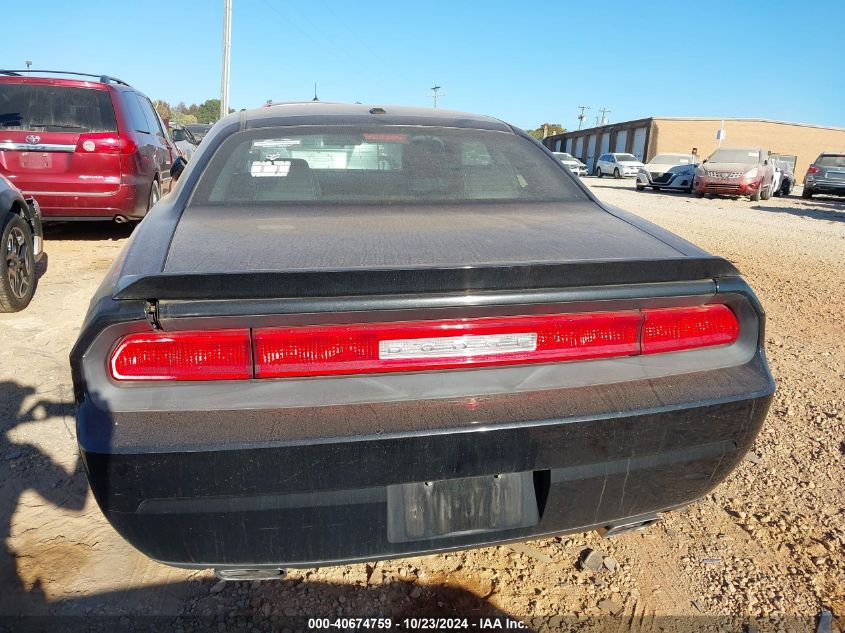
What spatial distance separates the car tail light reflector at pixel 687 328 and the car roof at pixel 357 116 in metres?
1.57

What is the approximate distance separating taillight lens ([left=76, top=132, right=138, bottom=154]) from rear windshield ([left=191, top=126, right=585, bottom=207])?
4514 mm

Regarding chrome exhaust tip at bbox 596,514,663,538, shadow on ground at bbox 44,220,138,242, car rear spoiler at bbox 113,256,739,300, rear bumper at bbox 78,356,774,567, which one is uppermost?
car rear spoiler at bbox 113,256,739,300

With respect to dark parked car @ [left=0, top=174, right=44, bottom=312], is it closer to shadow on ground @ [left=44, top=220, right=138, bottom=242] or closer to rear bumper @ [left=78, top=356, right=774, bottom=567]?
shadow on ground @ [left=44, top=220, right=138, bottom=242]

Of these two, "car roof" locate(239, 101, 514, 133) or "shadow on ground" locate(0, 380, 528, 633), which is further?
"car roof" locate(239, 101, 514, 133)

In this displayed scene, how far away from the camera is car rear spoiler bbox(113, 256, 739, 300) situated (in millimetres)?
1463

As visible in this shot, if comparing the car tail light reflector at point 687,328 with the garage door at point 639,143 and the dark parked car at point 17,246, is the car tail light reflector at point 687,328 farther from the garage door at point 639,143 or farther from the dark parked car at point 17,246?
the garage door at point 639,143

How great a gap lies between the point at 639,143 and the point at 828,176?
30578mm

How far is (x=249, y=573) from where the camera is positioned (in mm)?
1717

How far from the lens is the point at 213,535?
159 centimetres

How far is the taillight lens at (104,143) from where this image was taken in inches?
249

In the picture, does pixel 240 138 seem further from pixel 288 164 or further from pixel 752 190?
pixel 752 190

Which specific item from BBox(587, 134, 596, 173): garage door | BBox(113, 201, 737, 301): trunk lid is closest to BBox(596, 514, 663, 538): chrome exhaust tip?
BBox(113, 201, 737, 301): trunk lid

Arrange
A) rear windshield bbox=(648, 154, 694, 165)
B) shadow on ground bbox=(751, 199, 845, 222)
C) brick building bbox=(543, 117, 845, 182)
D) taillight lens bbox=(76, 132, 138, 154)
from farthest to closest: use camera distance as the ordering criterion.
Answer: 1. brick building bbox=(543, 117, 845, 182)
2. rear windshield bbox=(648, 154, 694, 165)
3. shadow on ground bbox=(751, 199, 845, 222)
4. taillight lens bbox=(76, 132, 138, 154)

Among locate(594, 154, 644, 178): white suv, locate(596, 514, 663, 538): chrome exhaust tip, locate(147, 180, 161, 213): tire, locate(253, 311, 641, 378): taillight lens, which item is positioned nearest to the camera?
locate(253, 311, 641, 378): taillight lens
